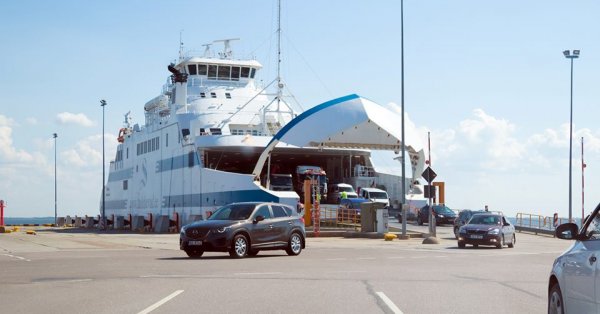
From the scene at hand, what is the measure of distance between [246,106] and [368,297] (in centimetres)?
4567

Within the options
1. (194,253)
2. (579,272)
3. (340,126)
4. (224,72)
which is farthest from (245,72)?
(579,272)

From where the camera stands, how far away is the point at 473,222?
32.8 m

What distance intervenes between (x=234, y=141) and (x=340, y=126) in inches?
332

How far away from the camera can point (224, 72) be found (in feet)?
202

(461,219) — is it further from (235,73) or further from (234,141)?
(235,73)

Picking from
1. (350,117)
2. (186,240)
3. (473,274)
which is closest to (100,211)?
(350,117)

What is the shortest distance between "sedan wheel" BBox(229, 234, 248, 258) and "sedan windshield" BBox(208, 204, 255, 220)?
0.63 meters

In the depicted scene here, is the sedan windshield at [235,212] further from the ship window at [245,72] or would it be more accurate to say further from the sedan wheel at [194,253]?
the ship window at [245,72]

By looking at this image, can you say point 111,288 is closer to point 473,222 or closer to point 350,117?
point 473,222

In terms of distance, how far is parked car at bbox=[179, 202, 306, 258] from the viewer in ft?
77.0

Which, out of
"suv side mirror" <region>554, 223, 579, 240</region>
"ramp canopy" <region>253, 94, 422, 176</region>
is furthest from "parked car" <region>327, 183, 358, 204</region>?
"suv side mirror" <region>554, 223, 579, 240</region>

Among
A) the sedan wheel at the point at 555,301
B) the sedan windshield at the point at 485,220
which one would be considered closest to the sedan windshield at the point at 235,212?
the sedan windshield at the point at 485,220

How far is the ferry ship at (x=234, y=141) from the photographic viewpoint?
46.5 m

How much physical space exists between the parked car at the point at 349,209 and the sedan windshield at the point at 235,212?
2173cm
